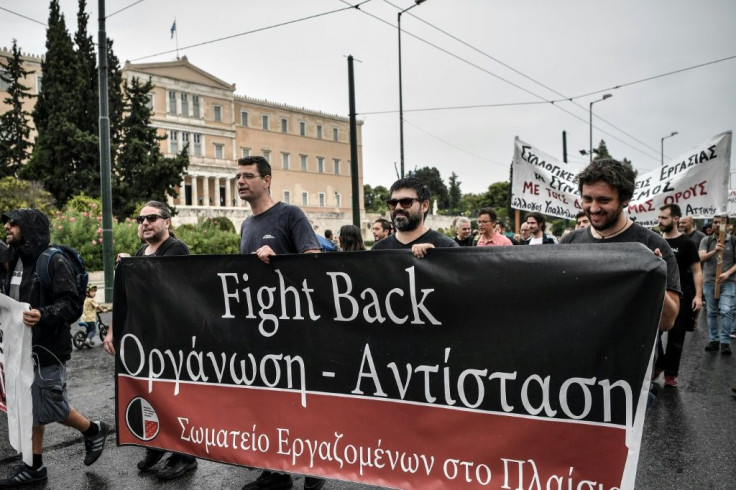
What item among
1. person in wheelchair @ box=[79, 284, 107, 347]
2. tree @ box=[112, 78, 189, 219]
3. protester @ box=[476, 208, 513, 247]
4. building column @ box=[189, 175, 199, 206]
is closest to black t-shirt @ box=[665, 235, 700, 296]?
protester @ box=[476, 208, 513, 247]

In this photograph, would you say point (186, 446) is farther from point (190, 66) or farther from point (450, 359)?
point (190, 66)

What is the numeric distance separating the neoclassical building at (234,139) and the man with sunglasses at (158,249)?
151ft

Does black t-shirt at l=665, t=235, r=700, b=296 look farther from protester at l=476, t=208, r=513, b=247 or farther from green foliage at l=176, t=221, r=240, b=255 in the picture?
green foliage at l=176, t=221, r=240, b=255

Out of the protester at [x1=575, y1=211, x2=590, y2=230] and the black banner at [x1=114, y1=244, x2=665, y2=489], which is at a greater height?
the protester at [x1=575, y1=211, x2=590, y2=230]

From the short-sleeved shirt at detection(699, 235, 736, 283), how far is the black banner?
6.71 m

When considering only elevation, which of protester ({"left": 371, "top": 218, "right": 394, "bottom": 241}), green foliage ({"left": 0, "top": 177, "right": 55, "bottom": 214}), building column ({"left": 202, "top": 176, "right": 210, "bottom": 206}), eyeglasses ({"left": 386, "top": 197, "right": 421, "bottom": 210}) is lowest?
protester ({"left": 371, "top": 218, "right": 394, "bottom": 241})

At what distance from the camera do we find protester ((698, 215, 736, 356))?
24.3ft

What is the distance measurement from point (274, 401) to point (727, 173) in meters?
7.17

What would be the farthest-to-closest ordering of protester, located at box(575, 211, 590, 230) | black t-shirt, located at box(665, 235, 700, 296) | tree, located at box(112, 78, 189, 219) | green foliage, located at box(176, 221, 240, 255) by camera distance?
tree, located at box(112, 78, 189, 219)
green foliage, located at box(176, 221, 240, 255)
protester, located at box(575, 211, 590, 230)
black t-shirt, located at box(665, 235, 700, 296)

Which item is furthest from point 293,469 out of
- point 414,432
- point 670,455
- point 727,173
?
point 727,173

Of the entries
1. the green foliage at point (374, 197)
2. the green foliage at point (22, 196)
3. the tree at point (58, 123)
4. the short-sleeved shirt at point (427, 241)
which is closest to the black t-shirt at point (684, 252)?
the short-sleeved shirt at point (427, 241)

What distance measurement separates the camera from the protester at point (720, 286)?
7399 millimetres

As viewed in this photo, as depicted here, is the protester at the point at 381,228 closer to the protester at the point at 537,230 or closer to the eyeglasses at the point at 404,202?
the protester at the point at 537,230

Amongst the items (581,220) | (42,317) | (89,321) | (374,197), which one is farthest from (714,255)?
(374,197)
